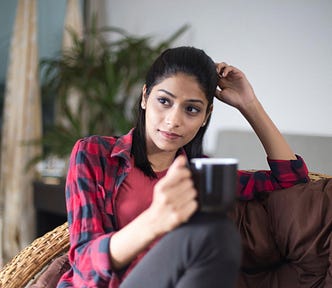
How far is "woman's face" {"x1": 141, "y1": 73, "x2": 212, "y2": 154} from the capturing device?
3.82 feet

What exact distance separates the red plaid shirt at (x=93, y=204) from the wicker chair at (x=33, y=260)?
0.17 meters

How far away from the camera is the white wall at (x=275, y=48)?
213 cm

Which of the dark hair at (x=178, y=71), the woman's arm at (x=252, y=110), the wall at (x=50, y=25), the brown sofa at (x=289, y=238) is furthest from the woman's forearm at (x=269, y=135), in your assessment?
the wall at (x=50, y=25)

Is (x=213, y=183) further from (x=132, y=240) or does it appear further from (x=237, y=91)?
(x=237, y=91)

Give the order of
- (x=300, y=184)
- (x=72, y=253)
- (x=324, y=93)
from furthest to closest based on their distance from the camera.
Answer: (x=324, y=93), (x=300, y=184), (x=72, y=253)

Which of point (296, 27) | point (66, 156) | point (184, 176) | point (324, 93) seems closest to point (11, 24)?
point (66, 156)

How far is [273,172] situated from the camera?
1.42 m

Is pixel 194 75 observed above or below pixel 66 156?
above

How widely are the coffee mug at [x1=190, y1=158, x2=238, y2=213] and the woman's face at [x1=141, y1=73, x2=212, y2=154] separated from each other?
350mm

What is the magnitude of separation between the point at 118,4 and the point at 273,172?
2.31 m

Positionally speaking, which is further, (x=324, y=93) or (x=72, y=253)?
(x=324, y=93)

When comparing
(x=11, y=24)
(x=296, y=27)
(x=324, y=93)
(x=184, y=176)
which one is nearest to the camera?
(x=184, y=176)

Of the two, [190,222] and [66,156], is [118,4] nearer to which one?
[66,156]

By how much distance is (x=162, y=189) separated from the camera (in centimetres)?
79
